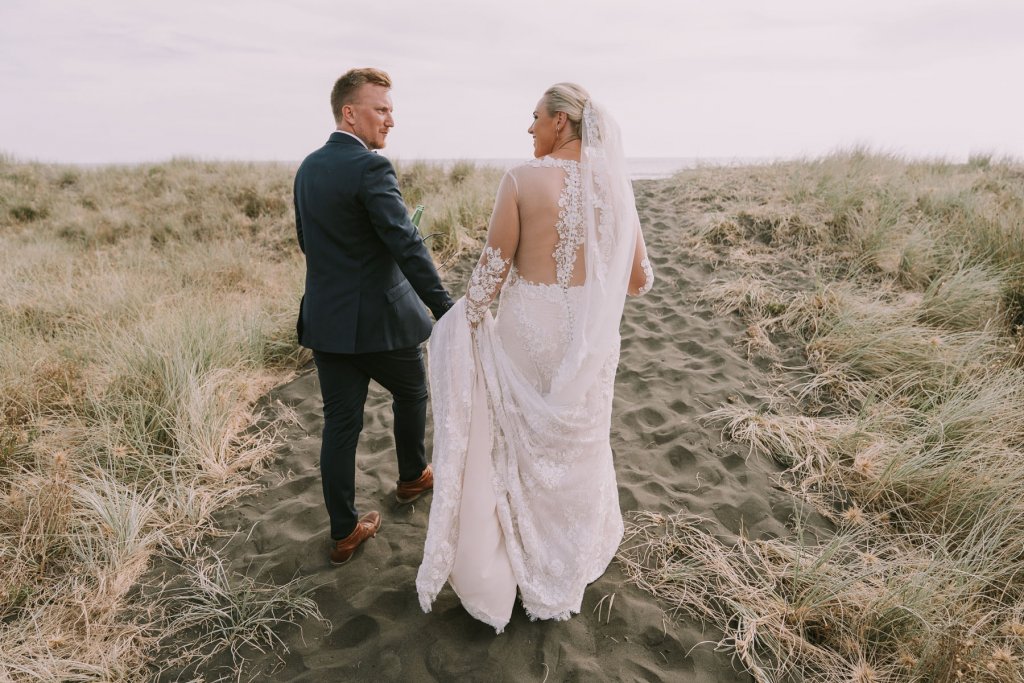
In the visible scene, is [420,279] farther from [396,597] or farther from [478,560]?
[396,597]

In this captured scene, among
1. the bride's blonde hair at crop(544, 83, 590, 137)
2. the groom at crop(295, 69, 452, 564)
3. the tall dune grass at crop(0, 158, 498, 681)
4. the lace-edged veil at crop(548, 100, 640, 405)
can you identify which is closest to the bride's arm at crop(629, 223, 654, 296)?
the lace-edged veil at crop(548, 100, 640, 405)

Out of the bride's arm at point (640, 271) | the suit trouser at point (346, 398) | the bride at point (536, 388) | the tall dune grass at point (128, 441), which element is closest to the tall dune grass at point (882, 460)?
the bride at point (536, 388)

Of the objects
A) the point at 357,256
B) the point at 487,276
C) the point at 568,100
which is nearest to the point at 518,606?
the point at 487,276

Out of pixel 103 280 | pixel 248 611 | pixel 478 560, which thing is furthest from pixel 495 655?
pixel 103 280

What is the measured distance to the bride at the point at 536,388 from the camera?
7.29ft

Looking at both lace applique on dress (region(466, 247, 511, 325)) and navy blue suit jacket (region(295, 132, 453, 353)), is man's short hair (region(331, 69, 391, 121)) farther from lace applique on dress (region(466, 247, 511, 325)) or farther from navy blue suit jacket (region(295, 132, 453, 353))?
lace applique on dress (region(466, 247, 511, 325))

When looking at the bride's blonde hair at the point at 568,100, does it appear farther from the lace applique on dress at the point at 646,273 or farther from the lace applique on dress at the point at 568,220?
the lace applique on dress at the point at 646,273

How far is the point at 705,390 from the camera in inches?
169

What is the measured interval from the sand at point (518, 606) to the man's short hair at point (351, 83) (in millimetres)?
2440

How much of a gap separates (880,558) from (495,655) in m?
2.28

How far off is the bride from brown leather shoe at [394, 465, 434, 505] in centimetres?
90

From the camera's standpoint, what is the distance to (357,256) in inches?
93.8

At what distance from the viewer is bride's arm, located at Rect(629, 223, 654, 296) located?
2441mm

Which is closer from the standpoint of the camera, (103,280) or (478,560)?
(478,560)
